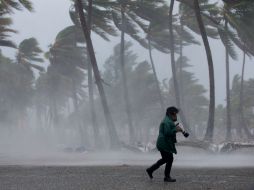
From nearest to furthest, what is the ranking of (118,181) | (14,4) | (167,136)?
(167,136)
(118,181)
(14,4)

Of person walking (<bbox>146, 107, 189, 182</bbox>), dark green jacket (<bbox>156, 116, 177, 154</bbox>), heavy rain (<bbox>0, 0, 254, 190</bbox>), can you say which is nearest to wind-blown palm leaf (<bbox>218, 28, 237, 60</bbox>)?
heavy rain (<bbox>0, 0, 254, 190</bbox>)

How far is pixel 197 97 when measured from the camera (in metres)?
66.7

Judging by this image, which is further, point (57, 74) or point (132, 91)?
point (132, 91)

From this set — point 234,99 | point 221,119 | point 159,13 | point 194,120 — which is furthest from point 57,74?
point 221,119

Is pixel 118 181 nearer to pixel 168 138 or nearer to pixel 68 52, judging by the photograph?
pixel 168 138

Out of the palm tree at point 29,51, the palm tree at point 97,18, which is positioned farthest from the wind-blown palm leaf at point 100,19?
the palm tree at point 29,51

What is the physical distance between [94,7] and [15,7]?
4757 mm

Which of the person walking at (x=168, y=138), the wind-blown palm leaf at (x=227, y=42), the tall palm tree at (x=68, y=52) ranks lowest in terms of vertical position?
the person walking at (x=168, y=138)

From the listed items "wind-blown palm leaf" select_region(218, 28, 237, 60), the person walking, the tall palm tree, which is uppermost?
the tall palm tree

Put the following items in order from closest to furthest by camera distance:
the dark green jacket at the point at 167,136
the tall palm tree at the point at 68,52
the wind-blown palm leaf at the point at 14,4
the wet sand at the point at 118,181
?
the wet sand at the point at 118,181 < the dark green jacket at the point at 167,136 < the wind-blown palm leaf at the point at 14,4 < the tall palm tree at the point at 68,52

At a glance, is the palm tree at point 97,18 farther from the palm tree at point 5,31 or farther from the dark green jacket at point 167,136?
the dark green jacket at point 167,136

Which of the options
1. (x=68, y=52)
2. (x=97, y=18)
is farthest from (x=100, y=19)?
(x=68, y=52)

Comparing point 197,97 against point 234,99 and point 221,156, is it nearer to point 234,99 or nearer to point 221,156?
point 234,99

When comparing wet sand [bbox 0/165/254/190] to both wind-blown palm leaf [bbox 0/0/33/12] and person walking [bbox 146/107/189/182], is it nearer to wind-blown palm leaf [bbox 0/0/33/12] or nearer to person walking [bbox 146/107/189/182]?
person walking [bbox 146/107/189/182]
